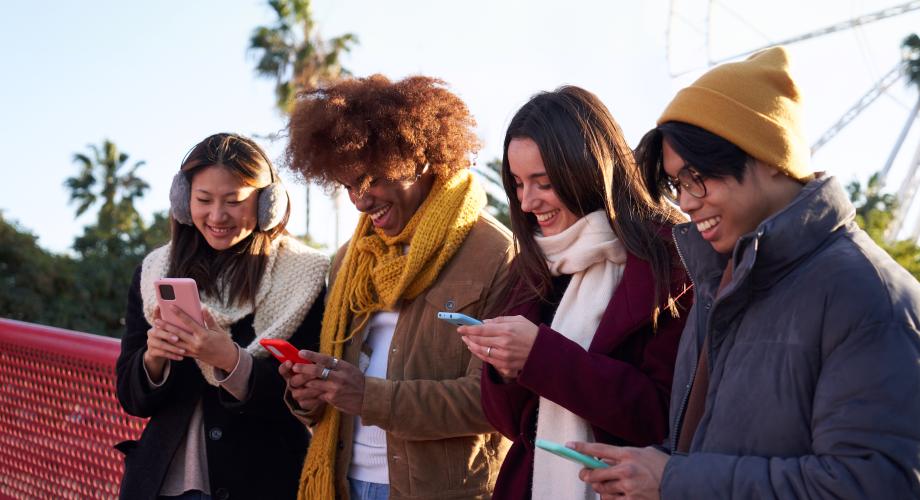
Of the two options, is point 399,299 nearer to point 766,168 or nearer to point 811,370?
point 766,168

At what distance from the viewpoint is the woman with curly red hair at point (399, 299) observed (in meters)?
3.17

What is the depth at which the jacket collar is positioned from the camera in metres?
1.99

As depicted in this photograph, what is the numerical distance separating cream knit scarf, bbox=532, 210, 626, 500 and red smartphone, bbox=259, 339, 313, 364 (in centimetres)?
80

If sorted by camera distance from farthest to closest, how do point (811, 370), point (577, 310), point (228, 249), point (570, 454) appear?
point (228, 249) → point (577, 310) → point (570, 454) → point (811, 370)

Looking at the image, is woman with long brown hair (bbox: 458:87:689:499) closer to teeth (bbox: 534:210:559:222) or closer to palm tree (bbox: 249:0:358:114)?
teeth (bbox: 534:210:559:222)

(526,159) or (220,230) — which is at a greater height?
(526,159)

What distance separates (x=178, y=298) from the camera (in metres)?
3.23

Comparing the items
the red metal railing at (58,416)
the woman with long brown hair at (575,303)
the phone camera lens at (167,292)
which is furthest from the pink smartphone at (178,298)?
the woman with long brown hair at (575,303)

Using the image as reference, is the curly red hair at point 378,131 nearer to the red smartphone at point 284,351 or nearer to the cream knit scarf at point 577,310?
the red smartphone at point 284,351

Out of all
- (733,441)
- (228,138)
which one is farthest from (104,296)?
(733,441)

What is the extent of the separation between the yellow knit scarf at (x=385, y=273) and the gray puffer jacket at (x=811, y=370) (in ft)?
4.55

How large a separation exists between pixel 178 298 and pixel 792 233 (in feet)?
6.51

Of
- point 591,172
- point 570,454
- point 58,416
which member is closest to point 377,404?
point 591,172

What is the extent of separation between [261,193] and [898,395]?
7.77 feet
